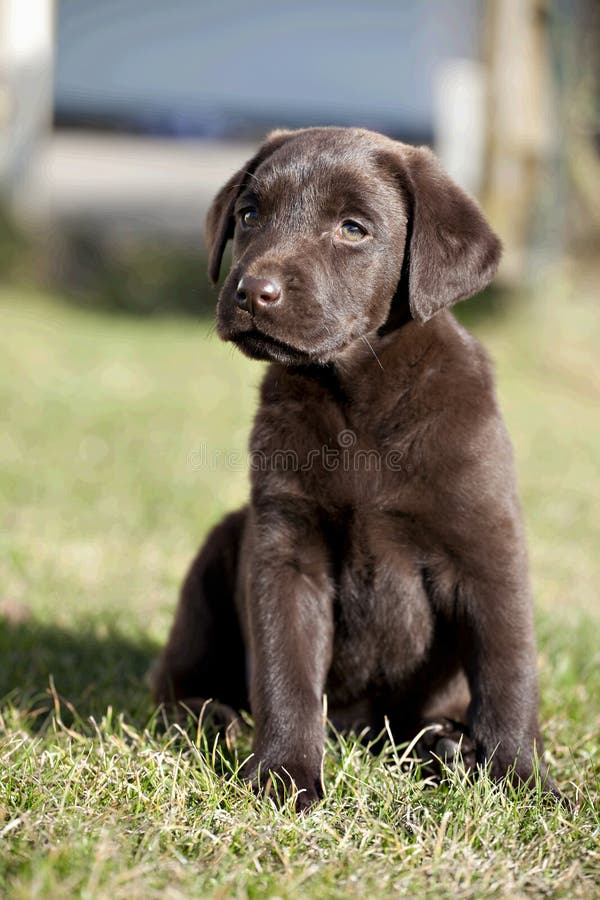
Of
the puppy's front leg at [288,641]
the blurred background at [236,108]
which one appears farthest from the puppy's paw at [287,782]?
the blurred background at [236,108]

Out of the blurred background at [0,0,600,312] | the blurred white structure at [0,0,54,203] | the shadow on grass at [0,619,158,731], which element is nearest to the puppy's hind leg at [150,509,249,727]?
the shadow on grass at [0,619,158,731]

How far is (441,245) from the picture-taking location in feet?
9.08

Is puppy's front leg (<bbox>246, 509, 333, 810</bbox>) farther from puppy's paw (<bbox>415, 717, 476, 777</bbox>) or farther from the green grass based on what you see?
puppy's paw (<bbox>415, 717, 476, 777</bbox>)

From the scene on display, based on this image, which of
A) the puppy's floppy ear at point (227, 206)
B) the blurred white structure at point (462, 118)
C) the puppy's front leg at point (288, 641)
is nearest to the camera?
the puppy's front leg at point (288, 641)

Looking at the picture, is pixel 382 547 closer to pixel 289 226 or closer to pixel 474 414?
pixel 474 414

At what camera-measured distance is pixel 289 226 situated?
110 inches

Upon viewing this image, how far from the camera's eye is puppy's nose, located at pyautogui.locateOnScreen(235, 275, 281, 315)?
8.48 feet

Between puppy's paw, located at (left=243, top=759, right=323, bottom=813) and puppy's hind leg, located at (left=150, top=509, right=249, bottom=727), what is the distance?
0.64 metres

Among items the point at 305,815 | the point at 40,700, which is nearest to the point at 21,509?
the point at 40,700

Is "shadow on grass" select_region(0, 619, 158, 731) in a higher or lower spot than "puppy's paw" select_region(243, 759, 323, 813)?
lower

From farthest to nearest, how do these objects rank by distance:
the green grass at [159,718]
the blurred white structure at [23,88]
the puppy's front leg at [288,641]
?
1. the blurred white structure at [23,88]
2. the puppy's front leg at [288,641]
3. the green grass at [159,718]

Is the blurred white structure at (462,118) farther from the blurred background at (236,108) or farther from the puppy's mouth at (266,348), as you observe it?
the puppy's mouth at (266,348)

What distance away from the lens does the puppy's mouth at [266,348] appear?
2.65 meters

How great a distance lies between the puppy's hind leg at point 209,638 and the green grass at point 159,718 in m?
0.13
